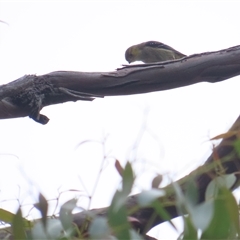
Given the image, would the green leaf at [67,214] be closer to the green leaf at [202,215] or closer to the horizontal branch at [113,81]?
the green leaf at [202,215]

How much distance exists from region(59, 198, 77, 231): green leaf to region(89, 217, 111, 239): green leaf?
0.09 m

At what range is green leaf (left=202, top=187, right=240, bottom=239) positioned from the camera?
68cm

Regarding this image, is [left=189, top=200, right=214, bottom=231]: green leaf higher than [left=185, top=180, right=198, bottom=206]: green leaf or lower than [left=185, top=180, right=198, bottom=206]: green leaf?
lower

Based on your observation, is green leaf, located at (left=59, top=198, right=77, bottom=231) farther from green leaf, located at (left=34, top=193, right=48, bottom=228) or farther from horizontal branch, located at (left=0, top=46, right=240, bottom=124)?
horizontal branch, located at (left=0, top=46, right=240, bottom=124)

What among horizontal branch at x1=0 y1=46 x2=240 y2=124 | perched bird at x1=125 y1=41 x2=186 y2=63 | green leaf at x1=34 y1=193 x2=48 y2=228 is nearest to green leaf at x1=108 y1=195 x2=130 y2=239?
green leaf at x1=34 y1=193 x2=48 y2=228

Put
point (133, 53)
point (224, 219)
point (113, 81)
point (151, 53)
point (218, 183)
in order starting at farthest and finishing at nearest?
1. point (133, 53)
2. point (151, 53)
3. point (113, 81)
4. point (218, 183)
5. point (224, 219)

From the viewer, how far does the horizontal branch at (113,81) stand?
139 centimetres

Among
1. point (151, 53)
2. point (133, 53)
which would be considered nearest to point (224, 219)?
point (151, 53)

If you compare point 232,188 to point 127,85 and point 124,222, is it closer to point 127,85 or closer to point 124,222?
point 124,222

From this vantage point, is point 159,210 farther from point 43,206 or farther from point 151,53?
point 151,53

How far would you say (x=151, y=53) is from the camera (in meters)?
4.46

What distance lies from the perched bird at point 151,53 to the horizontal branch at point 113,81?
87.9 inches

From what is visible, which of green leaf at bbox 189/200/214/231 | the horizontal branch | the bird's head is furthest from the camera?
the bird's head

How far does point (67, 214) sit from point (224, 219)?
0.25 meters
